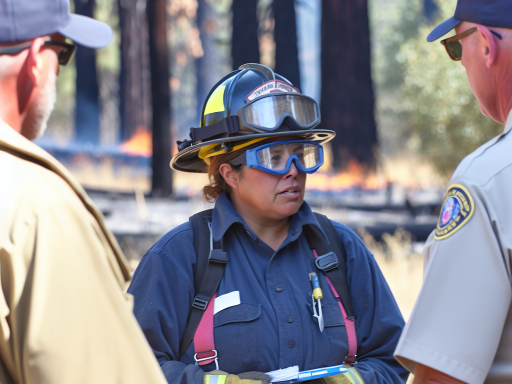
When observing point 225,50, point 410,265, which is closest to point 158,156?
point 225,50

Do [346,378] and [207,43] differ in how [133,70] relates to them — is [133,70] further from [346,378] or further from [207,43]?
[346,378]

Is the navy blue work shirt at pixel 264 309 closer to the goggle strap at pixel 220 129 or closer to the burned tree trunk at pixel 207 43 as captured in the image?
the goggle strap at pixel 220 129

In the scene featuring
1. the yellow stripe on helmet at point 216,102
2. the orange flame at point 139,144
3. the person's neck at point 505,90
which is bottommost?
the person's neck at point 505,90

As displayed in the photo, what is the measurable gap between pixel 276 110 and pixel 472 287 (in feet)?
4.16

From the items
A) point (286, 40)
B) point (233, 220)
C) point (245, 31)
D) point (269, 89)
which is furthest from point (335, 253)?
point (245, 31)

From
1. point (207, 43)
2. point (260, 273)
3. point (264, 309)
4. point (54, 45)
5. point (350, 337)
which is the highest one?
point (207, 43)

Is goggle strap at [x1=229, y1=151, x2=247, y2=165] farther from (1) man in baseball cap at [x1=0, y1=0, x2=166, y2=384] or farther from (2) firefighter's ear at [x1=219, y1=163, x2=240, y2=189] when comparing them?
(1) man in baseball cap at [x1=0, y1=0, x2=166, y2=384]

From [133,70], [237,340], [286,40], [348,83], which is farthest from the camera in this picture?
[133,70]

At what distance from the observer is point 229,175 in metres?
2.59

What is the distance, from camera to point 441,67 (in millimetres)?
8945

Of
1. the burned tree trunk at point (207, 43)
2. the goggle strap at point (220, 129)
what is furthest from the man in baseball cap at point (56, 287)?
the burned tree trunk at point (207, 43)

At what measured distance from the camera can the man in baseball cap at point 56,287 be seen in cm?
118

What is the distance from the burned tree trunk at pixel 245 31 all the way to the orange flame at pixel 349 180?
7.19 feet

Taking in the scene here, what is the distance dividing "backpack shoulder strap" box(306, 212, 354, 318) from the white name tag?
409 millimetres
